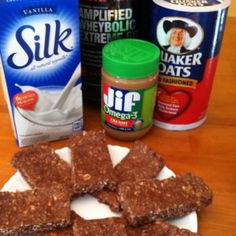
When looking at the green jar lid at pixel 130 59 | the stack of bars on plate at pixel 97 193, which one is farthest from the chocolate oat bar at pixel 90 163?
the green jar lid at pixel 130 59

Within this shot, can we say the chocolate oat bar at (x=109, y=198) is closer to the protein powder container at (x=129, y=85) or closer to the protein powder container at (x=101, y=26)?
the protein powder container at (x=129, y=85)

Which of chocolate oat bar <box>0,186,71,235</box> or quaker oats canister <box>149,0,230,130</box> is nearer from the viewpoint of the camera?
chocolate oat bar <box>0,186,71,235</box>

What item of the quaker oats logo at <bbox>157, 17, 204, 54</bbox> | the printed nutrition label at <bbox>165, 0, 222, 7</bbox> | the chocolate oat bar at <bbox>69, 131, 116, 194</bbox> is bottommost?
the chocolate oat bar at <bbox>69, 131, 116, 194</bbox>

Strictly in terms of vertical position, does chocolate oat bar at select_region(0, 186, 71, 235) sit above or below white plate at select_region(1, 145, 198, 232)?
above

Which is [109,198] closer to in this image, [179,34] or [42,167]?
[42,167]

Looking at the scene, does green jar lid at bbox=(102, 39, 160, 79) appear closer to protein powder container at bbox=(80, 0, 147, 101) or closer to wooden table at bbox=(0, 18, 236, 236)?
protein powder container at bbox=(80, 0, 147, 101)

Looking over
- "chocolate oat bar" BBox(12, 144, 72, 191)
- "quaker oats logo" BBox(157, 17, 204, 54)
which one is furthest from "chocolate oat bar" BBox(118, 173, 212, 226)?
"quaker oats logo" BBox(157, 17, 204, 54)

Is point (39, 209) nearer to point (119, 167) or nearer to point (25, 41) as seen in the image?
point (119, 167)
